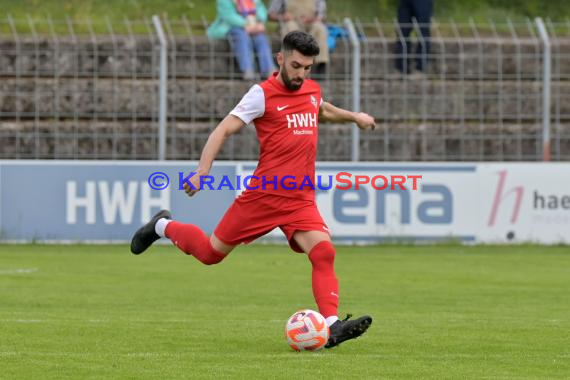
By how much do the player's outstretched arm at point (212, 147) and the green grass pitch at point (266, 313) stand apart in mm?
1093

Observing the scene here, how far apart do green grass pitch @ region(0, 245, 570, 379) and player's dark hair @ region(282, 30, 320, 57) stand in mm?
1999

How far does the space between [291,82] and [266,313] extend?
292 centimetres

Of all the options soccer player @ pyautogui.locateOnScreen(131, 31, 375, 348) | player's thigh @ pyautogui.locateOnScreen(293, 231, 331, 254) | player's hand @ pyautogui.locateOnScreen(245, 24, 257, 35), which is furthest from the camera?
player's hand @ pyautogui.locateOnScreen(245, 24, 257, 35)

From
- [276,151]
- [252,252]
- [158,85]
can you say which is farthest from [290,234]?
[158,85]

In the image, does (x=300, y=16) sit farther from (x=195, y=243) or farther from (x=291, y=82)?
(x=291, y=82)

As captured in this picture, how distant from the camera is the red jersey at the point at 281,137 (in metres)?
9.73

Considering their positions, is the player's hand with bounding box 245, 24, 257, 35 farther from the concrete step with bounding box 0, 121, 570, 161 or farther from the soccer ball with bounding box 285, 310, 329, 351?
the soccer ball with bounding box 285, 310, 329, 351

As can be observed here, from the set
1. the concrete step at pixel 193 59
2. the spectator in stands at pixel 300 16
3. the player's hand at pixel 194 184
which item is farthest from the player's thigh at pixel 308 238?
the spectator in stands at pixel 300 16

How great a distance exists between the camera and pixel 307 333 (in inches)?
Answer: 362

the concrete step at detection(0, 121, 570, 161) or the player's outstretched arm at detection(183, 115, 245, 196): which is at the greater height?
the player's outstretched arm at detection(183, 115, 245, 196)

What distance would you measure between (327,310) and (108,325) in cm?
205

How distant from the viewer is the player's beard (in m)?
9.69

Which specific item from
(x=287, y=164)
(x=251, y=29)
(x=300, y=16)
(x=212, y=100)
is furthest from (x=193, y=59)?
(x=287, y=164)

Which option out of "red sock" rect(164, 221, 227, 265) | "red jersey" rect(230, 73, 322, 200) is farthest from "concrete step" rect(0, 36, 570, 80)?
"red jersey" rect(230, 73, 322, 200)
